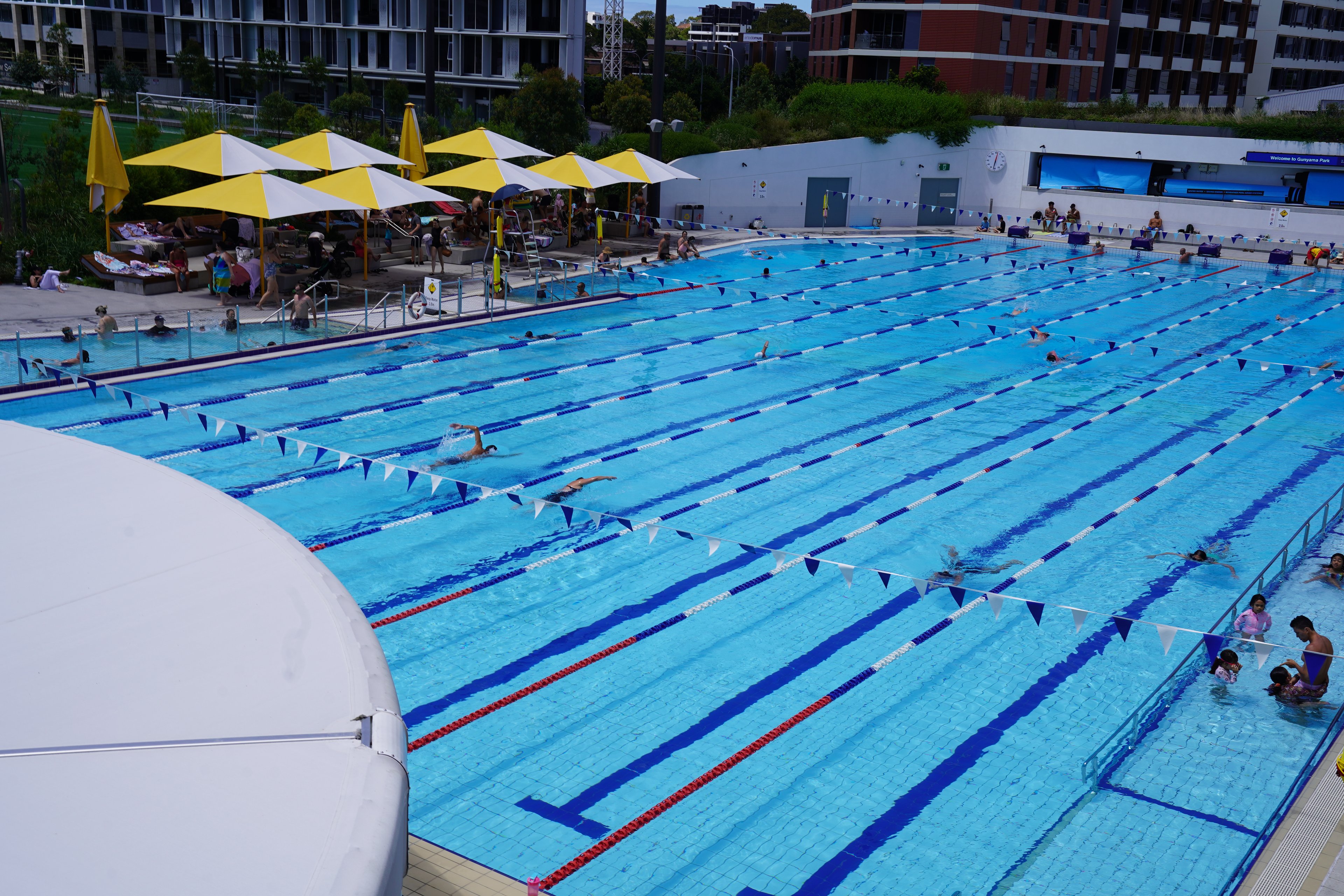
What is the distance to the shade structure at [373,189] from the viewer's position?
19188 mm

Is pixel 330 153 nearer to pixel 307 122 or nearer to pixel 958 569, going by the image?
pixel 307 122

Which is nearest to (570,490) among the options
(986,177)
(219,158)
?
(219,158)

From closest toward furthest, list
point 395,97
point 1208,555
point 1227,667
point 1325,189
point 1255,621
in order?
point 1227,667, point 1255,621, point 1208,555, point 1325,189, point 395,97

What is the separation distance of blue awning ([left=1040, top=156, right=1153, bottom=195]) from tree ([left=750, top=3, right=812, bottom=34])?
99.2m

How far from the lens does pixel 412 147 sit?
79.7ft

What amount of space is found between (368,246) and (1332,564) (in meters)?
18.1

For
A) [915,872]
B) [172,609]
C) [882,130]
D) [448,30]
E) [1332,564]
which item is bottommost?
[915,872]

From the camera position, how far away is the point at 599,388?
54.1 ft

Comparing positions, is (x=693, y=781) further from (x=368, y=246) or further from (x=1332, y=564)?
(x=368, y=246)

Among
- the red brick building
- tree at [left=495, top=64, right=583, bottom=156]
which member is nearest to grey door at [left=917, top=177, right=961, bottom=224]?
the red brick building

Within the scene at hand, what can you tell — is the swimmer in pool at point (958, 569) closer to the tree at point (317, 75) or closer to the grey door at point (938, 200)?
the grey door at point (938, 200)

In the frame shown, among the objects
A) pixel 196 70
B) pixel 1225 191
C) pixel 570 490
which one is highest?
pixel 196 70

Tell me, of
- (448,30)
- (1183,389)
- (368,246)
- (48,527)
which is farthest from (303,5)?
(48,527)

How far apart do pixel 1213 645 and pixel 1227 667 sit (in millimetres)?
735
